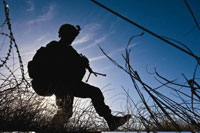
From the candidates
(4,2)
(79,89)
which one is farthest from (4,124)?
(79,89)

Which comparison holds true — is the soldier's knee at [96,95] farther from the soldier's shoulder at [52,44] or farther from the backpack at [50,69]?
the soldier's shoulder at [52,44]

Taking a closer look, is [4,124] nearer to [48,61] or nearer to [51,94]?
[51,94]

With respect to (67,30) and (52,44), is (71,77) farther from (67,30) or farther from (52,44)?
(67,30)

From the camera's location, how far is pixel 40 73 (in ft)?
7.95

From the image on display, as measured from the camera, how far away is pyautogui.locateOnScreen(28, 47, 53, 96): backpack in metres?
2.37

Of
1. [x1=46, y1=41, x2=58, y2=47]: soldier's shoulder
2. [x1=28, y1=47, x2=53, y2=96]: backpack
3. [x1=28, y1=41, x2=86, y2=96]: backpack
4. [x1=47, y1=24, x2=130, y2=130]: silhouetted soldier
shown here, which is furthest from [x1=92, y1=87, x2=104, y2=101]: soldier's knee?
[x1=46, y1=41, x2=58, y2=47]: soldier's shoulder

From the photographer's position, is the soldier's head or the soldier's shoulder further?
the soldier's head

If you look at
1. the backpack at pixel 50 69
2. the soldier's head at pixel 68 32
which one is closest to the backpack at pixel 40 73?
the backpack at pixel 50 69

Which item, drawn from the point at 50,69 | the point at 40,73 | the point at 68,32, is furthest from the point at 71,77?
the point at 68,32

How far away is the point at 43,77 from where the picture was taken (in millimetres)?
2432

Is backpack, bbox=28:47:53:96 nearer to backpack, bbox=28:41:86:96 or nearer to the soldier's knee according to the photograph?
backpack, bbox=28:41:86:96

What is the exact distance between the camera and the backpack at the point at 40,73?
2.37m

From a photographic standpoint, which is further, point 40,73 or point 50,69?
point 50,69

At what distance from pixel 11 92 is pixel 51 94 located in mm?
963
